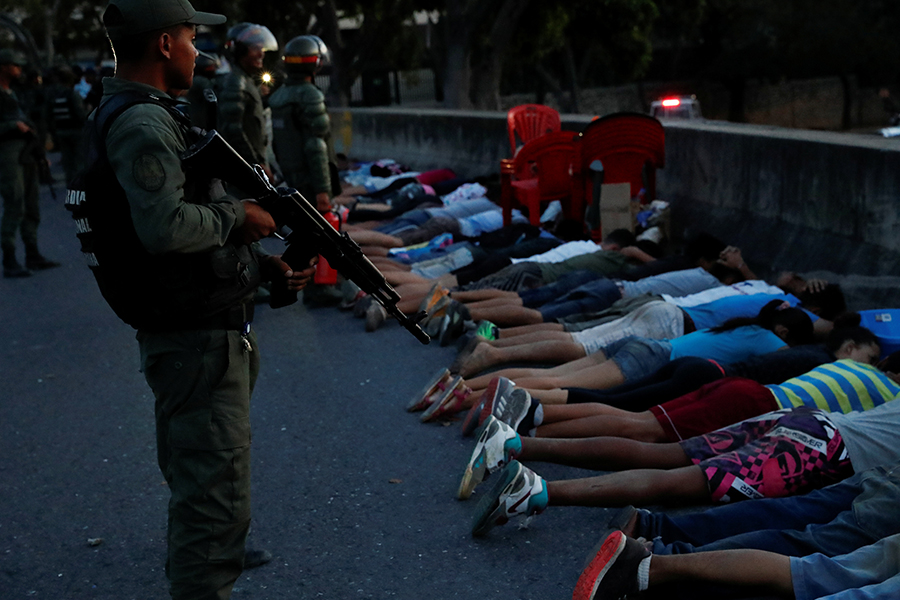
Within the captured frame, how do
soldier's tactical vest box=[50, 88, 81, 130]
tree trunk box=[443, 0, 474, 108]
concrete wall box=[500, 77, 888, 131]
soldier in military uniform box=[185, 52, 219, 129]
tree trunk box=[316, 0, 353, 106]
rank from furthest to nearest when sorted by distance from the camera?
concrete wall box=[500, 77, 888, 131] → tree trunk box=[316, 0, 353, 106] → tree trunk box=[443, 0, 474, 108] → soldier's tactical vest box=[50, 88, 81, 130] → soldier in military uniform box=[185, 52, 219, 129]

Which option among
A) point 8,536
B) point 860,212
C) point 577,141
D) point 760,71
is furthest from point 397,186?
point 760,71

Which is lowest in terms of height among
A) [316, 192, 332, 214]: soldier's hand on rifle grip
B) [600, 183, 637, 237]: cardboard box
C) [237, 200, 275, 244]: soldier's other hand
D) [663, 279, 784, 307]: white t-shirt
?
[663, 279, 784, 307]: white t-shirt

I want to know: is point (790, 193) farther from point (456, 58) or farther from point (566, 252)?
point (456, 58)

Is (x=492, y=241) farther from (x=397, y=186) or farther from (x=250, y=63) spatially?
(x=397, y=186)

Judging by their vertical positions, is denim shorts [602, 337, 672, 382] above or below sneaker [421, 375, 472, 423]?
above

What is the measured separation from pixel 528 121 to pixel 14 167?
19.1 ft

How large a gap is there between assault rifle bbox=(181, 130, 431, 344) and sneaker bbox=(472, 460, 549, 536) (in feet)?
2.69

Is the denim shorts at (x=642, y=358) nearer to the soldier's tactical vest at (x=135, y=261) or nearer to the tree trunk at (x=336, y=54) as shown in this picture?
the soldier's tactical vest at (x=135, y=261)

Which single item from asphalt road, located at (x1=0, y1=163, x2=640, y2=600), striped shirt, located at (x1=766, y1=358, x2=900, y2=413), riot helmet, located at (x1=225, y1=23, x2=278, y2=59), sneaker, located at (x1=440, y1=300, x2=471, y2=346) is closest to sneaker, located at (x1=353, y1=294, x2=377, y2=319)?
asphalt road, located at (x1=0, y1=163, x2=640, y2=600)

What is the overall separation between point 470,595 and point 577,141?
6346 mm

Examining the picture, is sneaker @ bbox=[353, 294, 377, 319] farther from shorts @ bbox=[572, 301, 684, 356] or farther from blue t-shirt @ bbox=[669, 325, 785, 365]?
blue t-shirt @ bbox=[669, 325, 785, 365]

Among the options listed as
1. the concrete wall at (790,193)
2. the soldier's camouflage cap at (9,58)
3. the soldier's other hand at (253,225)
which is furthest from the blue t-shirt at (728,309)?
the soldier's camouflage cap at (9,58)

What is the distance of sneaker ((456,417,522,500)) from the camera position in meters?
4.25

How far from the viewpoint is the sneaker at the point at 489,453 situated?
425 cm
